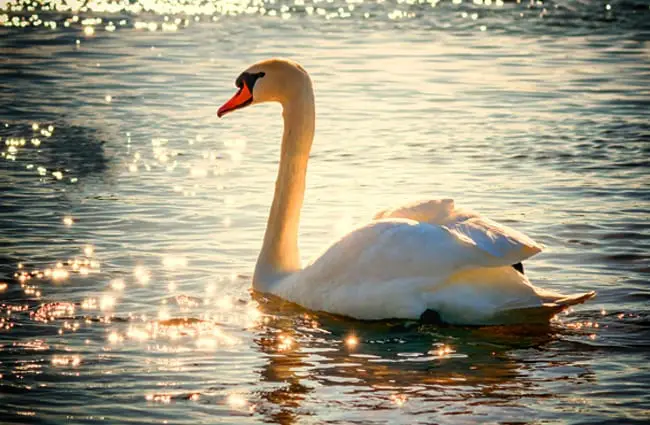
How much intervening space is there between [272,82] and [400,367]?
116 inches

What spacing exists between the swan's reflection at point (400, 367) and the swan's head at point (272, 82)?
169 centimetres

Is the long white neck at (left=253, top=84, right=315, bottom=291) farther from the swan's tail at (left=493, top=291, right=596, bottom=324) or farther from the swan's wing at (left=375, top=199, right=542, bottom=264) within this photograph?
the swan's tail at (left=493, top=291, right=596, bottom=324)

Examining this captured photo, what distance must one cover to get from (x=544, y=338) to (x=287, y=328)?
1669 mm

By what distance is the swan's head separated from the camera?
10.2 metres

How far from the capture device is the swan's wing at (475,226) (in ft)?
27.7

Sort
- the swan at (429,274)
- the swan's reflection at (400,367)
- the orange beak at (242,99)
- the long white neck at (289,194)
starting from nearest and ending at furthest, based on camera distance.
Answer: the swan's reflection at (400,367) → the swan at (429,274) → the long white neck at (289,194) → the orange beak at (242,99)

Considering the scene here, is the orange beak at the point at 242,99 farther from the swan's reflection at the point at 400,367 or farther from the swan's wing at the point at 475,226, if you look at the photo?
the swan's reflection at the point at 400,367

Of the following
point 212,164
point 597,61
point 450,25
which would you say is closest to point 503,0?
point 450,25

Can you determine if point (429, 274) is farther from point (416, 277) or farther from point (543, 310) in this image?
point (543, 310)

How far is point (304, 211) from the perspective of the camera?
12.6m

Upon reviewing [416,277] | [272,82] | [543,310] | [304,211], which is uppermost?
[272,82]

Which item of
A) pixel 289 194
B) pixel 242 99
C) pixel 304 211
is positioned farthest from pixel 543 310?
pixel 304 211

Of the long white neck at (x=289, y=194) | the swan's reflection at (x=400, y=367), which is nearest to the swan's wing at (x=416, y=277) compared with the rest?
the swan's reflection at (x=400, y=367)

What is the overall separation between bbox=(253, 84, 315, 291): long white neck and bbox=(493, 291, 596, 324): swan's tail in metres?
1.97
